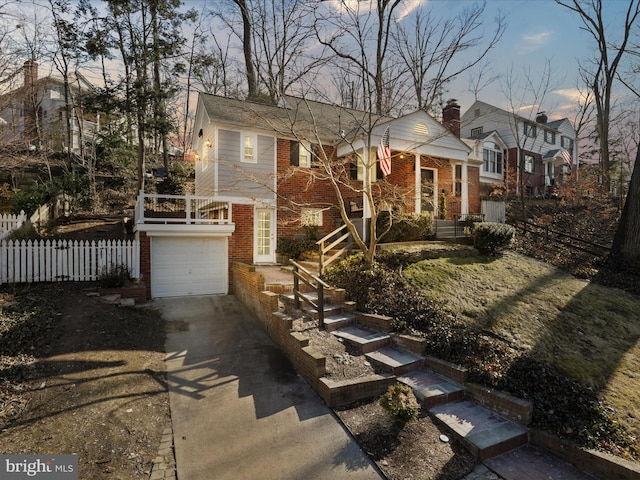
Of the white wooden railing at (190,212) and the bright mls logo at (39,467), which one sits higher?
the white wooden railing at (190,212)

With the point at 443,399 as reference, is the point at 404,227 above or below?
above

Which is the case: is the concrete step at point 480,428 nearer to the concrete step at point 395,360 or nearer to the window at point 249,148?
the concrete step at point 395,360

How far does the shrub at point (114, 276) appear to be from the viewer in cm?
921

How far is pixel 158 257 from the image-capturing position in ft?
35.0

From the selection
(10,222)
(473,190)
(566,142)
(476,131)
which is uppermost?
(566,142)

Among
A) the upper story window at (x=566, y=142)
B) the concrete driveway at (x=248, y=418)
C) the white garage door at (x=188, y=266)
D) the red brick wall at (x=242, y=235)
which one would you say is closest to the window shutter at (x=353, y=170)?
the red brick wall at (x=242, y=235)

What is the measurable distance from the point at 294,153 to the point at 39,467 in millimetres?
11747

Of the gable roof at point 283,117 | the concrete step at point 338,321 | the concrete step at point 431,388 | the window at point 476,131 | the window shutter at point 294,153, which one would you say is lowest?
the concrete step at point 431,388

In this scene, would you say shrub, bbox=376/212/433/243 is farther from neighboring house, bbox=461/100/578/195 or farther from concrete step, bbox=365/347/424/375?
neighboring house, bbox=461/100/578/195

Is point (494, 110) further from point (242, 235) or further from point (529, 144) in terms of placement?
point (242, 235)

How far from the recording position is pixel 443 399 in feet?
16.6

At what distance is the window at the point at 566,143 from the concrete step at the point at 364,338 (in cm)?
3945

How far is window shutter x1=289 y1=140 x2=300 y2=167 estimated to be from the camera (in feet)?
44.0

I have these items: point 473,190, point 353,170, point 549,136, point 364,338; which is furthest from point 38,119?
point 549,136
